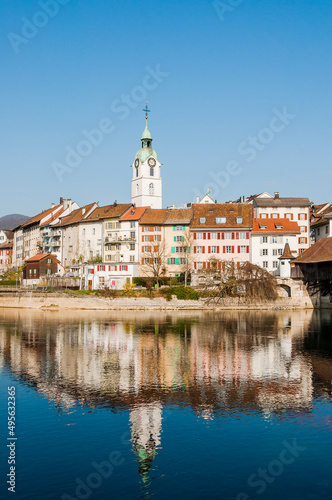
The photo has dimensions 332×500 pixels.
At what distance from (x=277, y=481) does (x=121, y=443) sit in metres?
4.75

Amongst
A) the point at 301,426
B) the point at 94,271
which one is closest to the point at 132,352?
the point at 301,426

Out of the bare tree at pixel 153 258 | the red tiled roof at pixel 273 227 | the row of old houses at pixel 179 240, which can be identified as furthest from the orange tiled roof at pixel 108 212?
the red tiled roof at pixel 273 227

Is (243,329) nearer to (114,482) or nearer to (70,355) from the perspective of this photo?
(70,355)

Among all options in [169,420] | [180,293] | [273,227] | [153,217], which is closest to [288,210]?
[273,227]

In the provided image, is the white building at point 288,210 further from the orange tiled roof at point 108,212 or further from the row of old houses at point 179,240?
the orange tiled roof at point 108,212

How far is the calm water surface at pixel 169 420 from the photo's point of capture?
13141 mm

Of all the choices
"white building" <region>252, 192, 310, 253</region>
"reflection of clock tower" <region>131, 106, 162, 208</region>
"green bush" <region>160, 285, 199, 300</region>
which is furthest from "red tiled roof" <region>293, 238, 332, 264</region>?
"reflection of clock tower" <region>131, 106, 162, 208</region>

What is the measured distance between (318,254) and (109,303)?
27.8m

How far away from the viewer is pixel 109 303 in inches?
2665

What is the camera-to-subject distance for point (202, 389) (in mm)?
22062

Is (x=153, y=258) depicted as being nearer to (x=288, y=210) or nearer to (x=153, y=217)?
(x=153, y=217)

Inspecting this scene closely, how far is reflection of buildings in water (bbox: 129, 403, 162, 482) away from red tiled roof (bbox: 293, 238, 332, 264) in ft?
167

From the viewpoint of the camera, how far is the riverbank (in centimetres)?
6694

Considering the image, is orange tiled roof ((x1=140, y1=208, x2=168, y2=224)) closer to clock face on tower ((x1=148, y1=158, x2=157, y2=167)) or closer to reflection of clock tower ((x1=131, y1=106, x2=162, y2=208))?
reflection of clock tower ((x1=131, y1=106, x2=162, y2=208))
